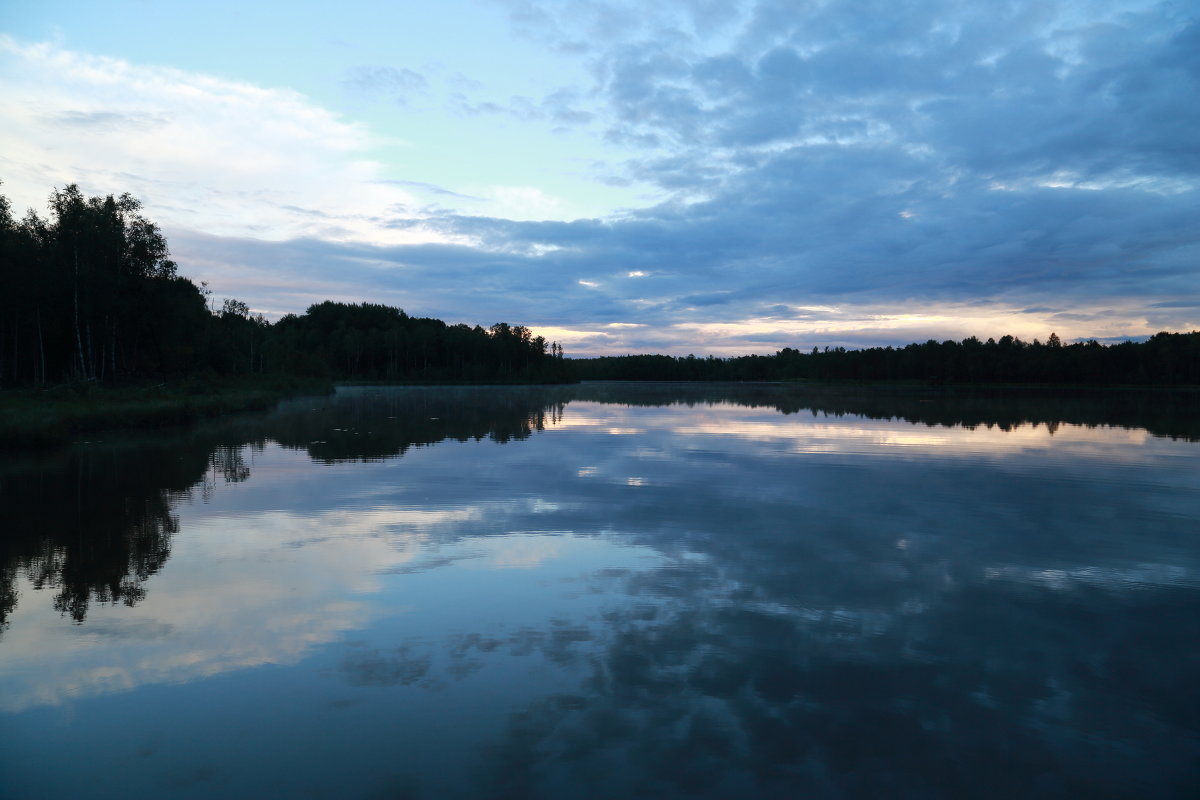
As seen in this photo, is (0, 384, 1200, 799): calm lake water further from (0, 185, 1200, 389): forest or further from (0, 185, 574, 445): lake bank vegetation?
(0, 185, 1200, 389): forest

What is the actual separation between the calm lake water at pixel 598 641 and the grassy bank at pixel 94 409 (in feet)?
30.4

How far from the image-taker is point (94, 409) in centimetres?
2869

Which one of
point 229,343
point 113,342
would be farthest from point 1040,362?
point 113,342

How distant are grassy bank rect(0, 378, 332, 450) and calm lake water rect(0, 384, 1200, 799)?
30.4ft

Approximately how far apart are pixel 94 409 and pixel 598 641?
31134 millimetres

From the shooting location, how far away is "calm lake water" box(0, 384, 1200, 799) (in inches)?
186

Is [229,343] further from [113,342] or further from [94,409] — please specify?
[94,409]

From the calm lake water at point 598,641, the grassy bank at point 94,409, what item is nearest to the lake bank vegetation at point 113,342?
the grassy bank at point 94,409

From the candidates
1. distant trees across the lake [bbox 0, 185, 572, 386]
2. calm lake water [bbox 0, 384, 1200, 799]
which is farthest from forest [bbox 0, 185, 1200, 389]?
calm lake water [bbox 0, 384, 1200, 799]

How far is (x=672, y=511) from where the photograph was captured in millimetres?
13086

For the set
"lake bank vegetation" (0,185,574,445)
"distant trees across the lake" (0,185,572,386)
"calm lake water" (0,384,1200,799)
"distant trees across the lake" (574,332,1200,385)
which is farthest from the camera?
"distant trees across the lake" (574,332,1200,385)

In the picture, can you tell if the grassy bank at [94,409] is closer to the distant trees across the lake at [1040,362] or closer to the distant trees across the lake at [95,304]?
the distant trees across the lake at [95,304]

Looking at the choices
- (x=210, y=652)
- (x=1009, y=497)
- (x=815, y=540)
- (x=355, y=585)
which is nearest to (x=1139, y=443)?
(x=1009, y=497)

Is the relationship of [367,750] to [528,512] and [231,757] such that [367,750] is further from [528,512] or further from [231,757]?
[528,512]
